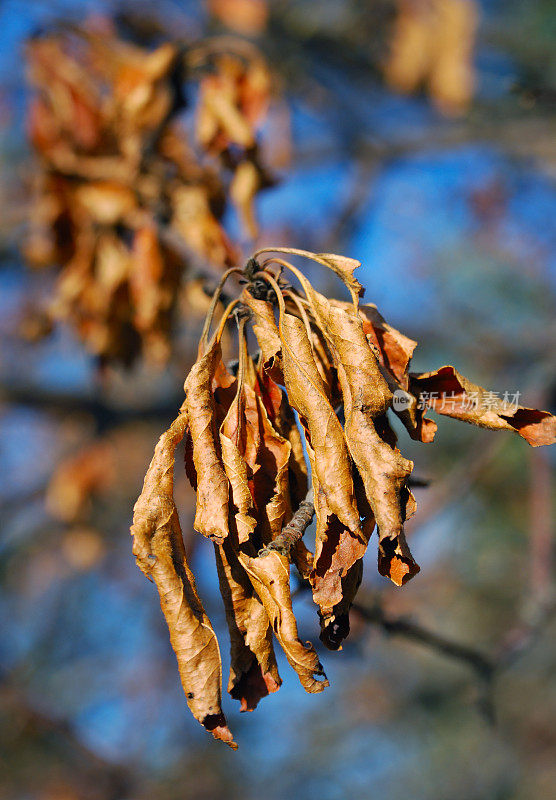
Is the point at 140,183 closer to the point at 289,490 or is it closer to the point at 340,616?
the point at 289,490

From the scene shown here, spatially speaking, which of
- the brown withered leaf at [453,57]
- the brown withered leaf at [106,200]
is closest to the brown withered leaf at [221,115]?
the brown withered leaf at [106,200]

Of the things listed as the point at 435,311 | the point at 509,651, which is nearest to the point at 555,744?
the point at 435,311

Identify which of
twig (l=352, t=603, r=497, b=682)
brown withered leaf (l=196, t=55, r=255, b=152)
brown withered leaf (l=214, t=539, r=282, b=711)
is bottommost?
twig (l=352, t=603, r=497, b=682)

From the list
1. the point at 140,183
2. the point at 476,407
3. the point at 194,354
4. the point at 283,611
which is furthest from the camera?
the point at 194,354

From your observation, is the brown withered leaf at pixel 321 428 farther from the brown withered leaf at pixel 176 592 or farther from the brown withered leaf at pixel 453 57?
Answer: the brown withered leaf at pixel 453 57

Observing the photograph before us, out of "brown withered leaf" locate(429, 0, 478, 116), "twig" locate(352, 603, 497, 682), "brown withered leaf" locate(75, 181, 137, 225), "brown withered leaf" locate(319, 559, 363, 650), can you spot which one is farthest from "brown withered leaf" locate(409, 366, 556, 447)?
"brown withered leaf" locate(429, 0, 478, 116)

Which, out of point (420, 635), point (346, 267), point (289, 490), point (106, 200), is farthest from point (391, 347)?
point (106, 200)

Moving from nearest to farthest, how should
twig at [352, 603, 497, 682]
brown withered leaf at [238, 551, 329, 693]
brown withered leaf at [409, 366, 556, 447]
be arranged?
brown withered leaf at [238, 551, 329, 693], brown withered leaf at [409, 366, 556, 447], twig at [352, 603, 497, 682]

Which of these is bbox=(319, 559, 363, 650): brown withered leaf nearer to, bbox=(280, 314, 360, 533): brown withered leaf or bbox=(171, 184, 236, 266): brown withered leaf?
bbox=(280, 314, 360, 533): brown withered leaf
